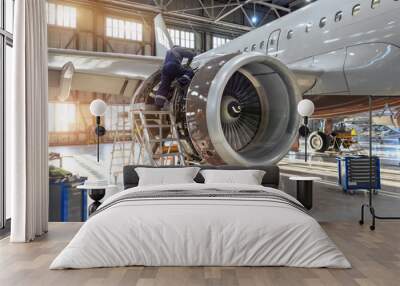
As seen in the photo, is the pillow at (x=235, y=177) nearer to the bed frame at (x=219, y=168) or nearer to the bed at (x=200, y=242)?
the bed frame at (x=219, y=168)

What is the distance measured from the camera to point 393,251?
2.19 metres

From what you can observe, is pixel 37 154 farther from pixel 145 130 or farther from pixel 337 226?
pixel 337 226

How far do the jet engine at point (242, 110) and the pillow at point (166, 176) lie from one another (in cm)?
25

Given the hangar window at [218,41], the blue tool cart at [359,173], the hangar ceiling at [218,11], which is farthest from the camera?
the hangar window at [218,41]

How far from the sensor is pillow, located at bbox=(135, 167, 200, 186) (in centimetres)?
284

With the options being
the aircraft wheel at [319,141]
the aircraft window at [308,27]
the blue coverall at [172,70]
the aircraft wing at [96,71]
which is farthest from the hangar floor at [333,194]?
the aircraft window at [308,27]

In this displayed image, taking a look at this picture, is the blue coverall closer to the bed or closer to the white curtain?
the white curtain

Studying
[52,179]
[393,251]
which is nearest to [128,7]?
[52,179]

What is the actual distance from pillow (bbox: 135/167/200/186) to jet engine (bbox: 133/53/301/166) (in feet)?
0.83

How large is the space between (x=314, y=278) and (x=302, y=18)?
3.39m

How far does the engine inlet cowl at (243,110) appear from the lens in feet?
9.69

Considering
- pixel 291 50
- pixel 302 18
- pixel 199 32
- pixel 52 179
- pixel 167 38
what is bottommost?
pixel 52 179

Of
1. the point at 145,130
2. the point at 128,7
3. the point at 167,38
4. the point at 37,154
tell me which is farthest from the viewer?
the point at 128,7

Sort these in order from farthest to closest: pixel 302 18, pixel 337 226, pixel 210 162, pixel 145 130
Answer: pixel 302 18
pixel 145 130
pixel 210 162
pixel 337 226
